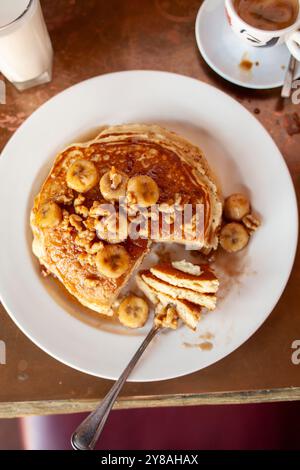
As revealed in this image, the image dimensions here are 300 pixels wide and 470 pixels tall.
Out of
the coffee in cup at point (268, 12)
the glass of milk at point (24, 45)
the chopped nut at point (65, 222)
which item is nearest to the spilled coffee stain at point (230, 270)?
the chopped nut at point (65, 222)

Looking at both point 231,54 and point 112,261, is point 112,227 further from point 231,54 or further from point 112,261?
point 231,54

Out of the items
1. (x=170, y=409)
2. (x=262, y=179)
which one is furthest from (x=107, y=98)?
(x=170, y=409)

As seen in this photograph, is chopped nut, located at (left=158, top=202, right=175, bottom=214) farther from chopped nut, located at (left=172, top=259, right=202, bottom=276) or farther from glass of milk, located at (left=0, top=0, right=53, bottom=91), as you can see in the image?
glass of milk, located at (left=0, top=0, right=53, bottom=91)

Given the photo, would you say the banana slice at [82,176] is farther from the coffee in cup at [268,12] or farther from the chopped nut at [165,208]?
the coffee in cup at [268,12]

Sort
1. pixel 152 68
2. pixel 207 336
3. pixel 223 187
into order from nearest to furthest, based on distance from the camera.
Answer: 1. pixel 207 336
2. pixel 223 187
3. pixel 152 68

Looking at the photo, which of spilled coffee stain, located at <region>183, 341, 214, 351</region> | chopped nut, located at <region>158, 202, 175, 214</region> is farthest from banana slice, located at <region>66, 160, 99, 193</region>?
spilled coffee stain, located at <region>183, 341, 214, 351</region>

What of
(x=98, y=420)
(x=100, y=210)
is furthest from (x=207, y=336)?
(x=100, y=210)
